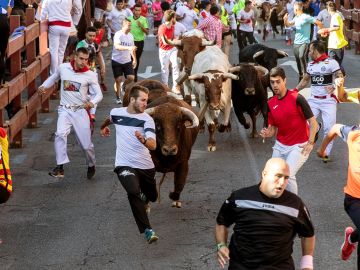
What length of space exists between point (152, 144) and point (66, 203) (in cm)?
304

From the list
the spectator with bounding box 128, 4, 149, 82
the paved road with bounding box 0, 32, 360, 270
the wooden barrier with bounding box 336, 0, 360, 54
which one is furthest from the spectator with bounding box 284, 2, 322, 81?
the wooden barrier with bounding box 336, 0, 360, 54

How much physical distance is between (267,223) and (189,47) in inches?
548

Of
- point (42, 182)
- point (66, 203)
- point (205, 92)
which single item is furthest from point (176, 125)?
point (205, 92)

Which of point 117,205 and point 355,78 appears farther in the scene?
point 355,78

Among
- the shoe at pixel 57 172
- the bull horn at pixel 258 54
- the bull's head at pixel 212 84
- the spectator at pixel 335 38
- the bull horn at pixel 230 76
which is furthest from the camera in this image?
the spectator at pixel 335 38

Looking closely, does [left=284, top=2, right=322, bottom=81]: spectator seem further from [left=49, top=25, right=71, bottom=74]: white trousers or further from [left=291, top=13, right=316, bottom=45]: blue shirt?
[left=49, top=25, right=71, bottom=74]: white trousers

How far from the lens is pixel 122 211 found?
13.4m

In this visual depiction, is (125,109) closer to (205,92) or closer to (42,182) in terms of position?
(42,182)

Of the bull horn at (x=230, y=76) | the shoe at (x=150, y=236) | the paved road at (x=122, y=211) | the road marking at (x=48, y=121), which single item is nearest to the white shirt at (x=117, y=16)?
the road marking at (x=48, y=121)

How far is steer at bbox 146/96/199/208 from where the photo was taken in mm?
12867

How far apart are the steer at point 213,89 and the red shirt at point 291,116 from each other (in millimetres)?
5405

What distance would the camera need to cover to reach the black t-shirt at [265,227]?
7.88 m

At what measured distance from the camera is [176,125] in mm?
13000

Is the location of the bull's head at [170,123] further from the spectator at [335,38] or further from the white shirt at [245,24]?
the white shirt at [245,24]
